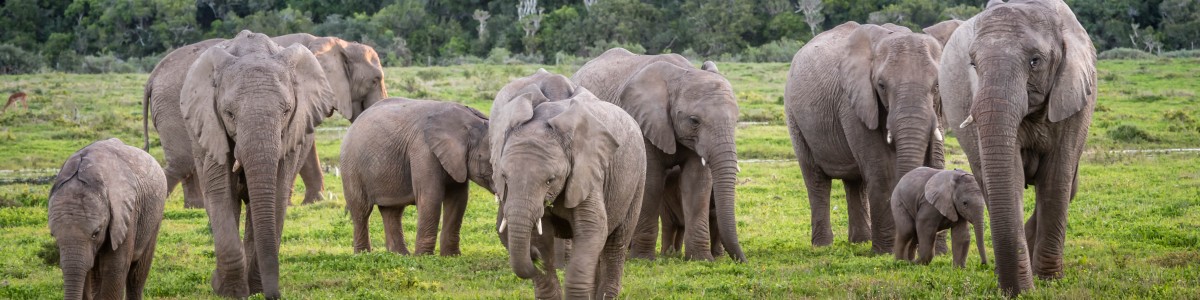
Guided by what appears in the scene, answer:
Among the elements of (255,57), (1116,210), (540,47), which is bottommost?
(540,47)

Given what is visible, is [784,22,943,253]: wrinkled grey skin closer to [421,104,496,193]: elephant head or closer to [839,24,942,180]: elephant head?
[839,24,942,180]: elephant head

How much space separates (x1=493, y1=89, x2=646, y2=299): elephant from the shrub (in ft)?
51.7

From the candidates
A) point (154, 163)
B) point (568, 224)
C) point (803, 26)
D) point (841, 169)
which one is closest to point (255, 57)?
point (154, 163)

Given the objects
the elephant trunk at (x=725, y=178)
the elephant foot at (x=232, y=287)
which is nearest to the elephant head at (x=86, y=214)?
the elephant foot at (x=232, y=287)

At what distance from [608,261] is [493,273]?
7.52ft

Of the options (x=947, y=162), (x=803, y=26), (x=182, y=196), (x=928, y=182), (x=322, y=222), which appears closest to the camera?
(x=928, y=182)

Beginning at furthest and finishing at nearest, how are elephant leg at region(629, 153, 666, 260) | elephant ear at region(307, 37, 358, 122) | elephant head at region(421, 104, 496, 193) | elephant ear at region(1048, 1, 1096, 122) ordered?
elephant ear at region(307, 37, 358, 122) < elephant head at region(421, 104, 496, 193) < elephant leg at region(629, 153, 666, 260) < elephant ear at region(1048, 1, 1096, 122)

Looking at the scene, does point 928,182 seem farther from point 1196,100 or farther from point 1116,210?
point 1196,100

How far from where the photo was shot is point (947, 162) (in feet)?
69.1

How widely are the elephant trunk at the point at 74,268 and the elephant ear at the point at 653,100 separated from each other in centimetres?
458

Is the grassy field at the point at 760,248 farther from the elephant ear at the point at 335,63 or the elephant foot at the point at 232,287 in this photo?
the elephant ear at the point at 335,63

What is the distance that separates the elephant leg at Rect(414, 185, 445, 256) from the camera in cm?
1280

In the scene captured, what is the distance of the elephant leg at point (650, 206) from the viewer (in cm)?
1216

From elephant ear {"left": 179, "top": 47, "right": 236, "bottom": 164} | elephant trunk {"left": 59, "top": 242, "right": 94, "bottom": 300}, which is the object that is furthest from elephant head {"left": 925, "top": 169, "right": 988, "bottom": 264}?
elephant trunk {"left": 59, "top": 242, "right": 94, "bottom": 300}
